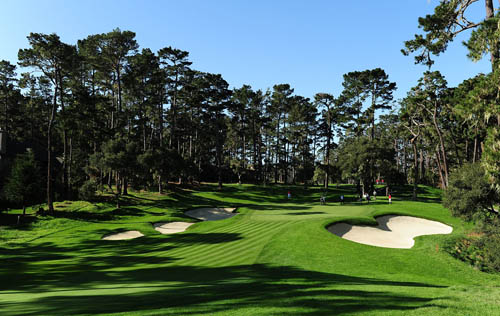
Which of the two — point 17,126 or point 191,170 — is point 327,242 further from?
point 17,126

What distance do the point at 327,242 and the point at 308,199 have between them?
32.7m

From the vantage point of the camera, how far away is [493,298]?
25.1ft

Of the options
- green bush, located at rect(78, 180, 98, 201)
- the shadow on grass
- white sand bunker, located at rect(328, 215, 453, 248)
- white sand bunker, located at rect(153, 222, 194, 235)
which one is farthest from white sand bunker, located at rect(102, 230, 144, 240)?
white sand bunker, located at rect(328, 215, 453, 248)

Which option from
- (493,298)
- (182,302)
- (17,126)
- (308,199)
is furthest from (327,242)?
(17,126)

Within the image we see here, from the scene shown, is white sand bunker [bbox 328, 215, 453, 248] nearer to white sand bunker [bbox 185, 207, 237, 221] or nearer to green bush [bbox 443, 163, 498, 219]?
green bush [bbox 443, 163, 498, 219]

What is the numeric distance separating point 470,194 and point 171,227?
26.2 m

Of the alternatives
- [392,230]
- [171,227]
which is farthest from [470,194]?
[171,227]

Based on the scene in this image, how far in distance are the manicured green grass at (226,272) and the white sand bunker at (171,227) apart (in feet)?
3.43

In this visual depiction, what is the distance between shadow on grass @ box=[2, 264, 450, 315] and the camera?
726 cm

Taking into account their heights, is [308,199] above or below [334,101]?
below

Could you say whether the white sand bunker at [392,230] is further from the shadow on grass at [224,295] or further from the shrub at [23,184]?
the shrub at [23,184]

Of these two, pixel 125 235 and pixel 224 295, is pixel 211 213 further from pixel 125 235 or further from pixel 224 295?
pixel 224 295

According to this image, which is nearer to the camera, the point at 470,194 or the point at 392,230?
the point at 470,194

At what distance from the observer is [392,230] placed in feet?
85.0
